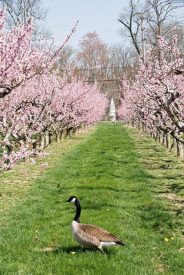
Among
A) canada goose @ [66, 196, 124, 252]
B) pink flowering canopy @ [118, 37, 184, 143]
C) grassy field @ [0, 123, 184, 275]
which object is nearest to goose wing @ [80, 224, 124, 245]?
canada goose @ [66, 196, 124, 252]

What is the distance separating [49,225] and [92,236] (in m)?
2.36

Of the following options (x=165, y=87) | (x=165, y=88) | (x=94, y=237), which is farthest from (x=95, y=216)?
(x=165, y=88)

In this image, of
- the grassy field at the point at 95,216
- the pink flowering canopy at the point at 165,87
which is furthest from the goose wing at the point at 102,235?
the pink flowering canopy at the point at 165,87

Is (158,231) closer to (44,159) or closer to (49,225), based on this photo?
(49,225)

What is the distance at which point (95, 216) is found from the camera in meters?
9.31

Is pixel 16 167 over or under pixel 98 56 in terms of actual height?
under

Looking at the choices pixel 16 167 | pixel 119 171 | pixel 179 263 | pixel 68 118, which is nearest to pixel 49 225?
pixel 179 263

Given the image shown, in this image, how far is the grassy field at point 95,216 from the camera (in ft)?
21.9

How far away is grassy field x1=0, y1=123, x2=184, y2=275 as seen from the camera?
6672 millimetres

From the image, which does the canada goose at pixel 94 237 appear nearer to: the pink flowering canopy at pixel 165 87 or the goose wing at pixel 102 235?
the goose wing at pixel 102 235

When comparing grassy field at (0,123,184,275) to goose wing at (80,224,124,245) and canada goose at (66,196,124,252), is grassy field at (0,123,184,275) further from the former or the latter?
goose wing at (80,224,124,245)

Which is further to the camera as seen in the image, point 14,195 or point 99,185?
point 99,185

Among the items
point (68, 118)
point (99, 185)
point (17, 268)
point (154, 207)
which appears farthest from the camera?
point (68, 118)

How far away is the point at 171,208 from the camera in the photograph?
1040 centimetres
